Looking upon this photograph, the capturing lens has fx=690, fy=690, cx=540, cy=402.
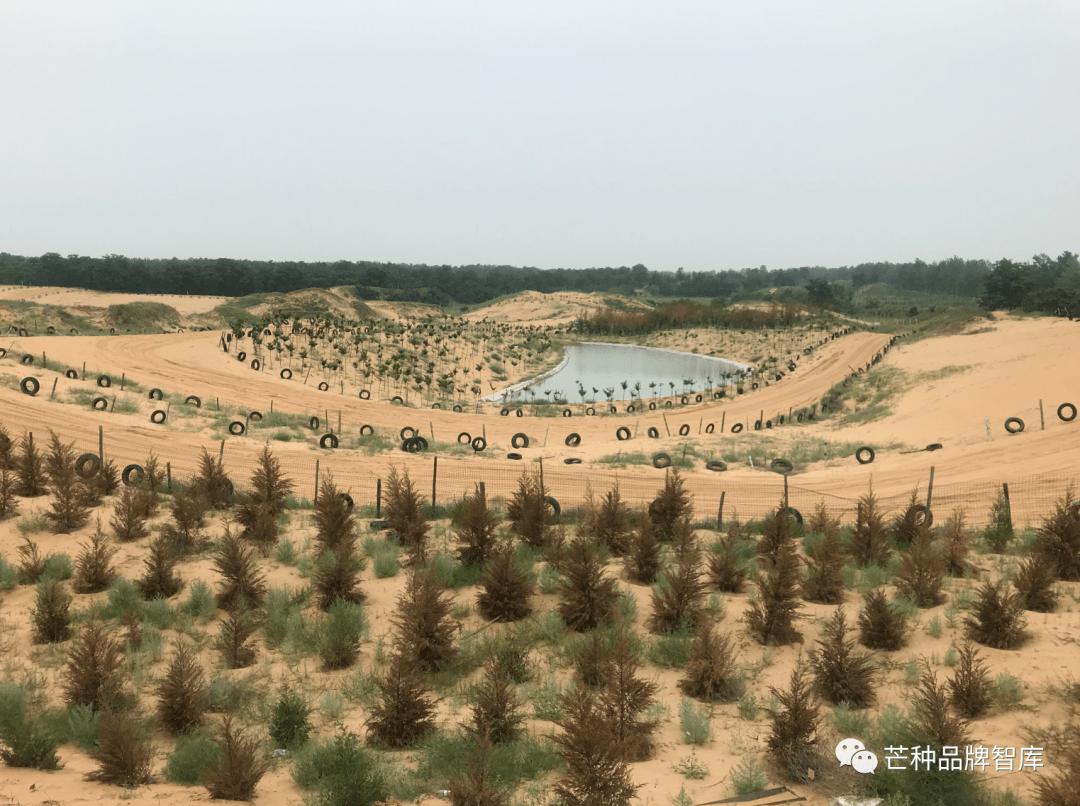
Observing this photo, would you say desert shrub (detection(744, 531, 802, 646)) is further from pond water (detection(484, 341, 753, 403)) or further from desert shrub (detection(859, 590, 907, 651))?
pond water (detection(484, 341, 753, 403))

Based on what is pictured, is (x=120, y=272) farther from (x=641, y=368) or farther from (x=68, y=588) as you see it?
(x=68, y=588)

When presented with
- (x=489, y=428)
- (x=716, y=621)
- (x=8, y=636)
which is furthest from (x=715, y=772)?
(x=489, y=428)

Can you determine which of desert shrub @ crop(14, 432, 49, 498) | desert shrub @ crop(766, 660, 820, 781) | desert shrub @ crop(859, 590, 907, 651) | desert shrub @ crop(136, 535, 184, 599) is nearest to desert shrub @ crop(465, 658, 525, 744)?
desert shrub @ crop(766, 660, 820, 781)

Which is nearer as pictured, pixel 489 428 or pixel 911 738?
pixel 911 738

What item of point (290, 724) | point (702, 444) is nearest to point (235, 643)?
point (290, 724)

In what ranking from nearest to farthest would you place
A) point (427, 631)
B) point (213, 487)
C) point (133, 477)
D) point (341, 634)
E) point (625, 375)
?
1. point (427, 631)
2. point (341, 634)
3. point (213, 487)
4. point (133, 477)
5. point (625, 375)

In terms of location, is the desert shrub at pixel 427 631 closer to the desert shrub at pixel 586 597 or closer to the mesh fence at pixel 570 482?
the desert shrub at pixel 586 597

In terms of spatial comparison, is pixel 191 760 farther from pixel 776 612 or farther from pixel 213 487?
pixel 213 487
